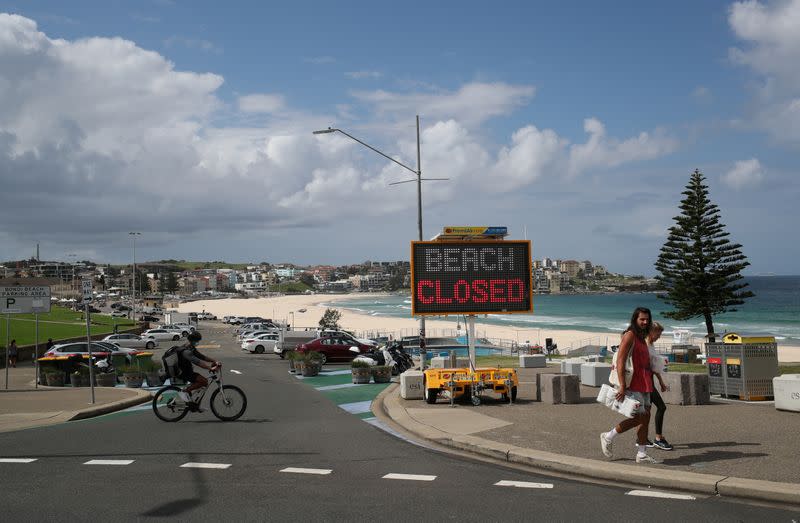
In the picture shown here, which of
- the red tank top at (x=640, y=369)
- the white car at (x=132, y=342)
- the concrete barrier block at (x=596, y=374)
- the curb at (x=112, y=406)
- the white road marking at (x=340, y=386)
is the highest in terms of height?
the red tank top at (x=640, y=369)

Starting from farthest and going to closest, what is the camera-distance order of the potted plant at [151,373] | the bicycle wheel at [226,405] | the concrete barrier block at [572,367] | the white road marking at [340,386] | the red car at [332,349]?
the red car at [332,349] → the potted plant at [151,373] → the white road marking at [340,386] → the concrete barrier block at [572,367] → the bicycle wheel at [226,405]

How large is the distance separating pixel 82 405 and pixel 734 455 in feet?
41.5

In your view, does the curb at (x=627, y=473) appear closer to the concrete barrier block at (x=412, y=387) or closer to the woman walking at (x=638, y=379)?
the woman walking at (x=638, y=379)

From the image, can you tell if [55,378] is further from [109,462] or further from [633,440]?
[633,440]

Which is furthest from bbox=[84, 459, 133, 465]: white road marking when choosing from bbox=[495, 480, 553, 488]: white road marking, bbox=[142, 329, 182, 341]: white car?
bbox=[142, 329, 182, 341]: white car

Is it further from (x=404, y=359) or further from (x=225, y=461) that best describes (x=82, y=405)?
(x=404, y=359)

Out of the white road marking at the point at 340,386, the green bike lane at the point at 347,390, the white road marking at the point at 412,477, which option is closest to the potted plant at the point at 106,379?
the green bike lane at the point at 347,390

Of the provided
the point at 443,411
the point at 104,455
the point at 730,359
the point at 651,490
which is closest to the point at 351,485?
the point at 651,490

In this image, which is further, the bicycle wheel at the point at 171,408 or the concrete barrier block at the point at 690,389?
the concrete barrier block at the point at 690,389

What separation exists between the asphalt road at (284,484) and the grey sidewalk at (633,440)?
40 cm

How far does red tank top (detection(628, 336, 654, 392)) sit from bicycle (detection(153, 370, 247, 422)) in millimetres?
6914

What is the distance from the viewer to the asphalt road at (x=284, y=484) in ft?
21.4

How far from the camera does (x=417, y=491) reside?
289 inches

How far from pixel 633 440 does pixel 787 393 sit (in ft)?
12.8
